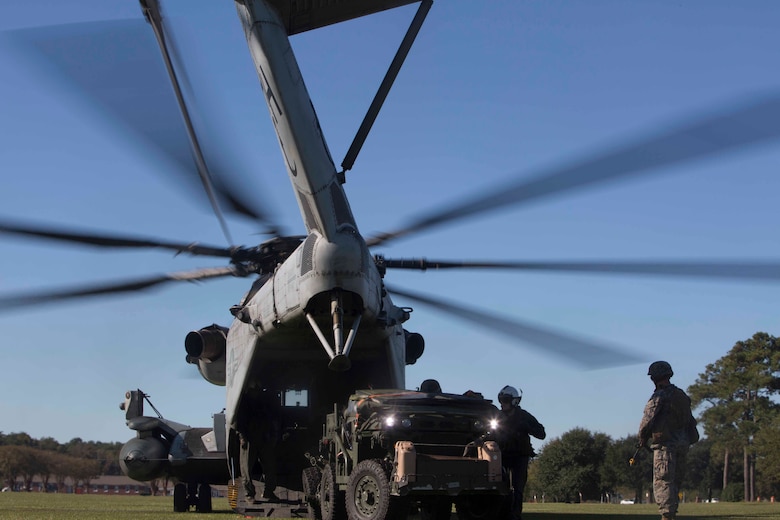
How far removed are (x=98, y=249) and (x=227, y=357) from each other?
379 cm

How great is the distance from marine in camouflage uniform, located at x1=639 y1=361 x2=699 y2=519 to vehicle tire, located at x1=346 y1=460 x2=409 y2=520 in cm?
248

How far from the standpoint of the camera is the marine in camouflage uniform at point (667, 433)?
26.3 feet

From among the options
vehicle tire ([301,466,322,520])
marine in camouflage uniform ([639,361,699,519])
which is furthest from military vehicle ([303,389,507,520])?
marine in camouflage uniform ([639,361,699,519])

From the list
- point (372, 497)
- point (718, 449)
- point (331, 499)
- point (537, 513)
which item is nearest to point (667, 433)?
point (372, 497)

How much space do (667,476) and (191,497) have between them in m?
14.1

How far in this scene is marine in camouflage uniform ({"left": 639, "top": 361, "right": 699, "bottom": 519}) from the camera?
8008 mm

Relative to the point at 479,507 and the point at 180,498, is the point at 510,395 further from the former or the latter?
the point at 180,498

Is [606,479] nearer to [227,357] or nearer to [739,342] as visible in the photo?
[739,342]

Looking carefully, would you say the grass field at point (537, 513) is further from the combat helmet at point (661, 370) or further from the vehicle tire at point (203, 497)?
the combat helmet at point (661, 370)

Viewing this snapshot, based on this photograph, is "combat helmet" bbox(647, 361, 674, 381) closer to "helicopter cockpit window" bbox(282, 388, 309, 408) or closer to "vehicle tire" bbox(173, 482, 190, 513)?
"helicopter cockpit window" bbox(282, 388, 309, 408)

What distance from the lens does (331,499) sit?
33.4ft

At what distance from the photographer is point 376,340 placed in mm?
12500

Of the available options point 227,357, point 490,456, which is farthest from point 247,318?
point 490,456

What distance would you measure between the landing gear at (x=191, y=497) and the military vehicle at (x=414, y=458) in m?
10.1
